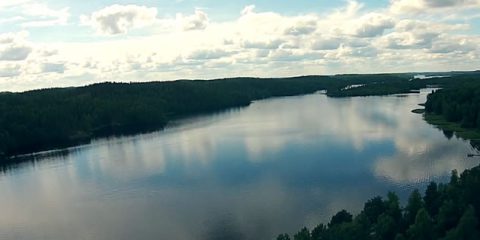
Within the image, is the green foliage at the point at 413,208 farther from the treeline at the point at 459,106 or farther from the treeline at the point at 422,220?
the treeline at the point at 459,106

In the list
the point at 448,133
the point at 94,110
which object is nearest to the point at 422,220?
the point at 448,133

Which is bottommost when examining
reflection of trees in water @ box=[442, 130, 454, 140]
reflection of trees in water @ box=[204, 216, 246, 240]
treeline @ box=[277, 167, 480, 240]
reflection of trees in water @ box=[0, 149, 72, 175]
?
reflection of trees in water @ box=[204, 216, 246, 240]

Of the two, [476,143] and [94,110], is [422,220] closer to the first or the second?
[476,143]

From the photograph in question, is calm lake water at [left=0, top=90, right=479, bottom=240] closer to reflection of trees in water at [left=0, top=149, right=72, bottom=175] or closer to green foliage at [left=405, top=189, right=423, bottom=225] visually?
reflection of trees in water at [left=0, top=149, right=72, bottom=175]

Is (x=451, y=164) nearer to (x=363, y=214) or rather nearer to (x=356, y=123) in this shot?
(x=363, y=214)

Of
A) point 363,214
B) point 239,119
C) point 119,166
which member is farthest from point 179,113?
point 363,214

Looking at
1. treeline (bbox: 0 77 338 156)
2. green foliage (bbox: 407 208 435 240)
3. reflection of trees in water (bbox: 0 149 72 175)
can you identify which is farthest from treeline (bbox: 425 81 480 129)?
reflection of trees in water (bbox: 0 149 72 175)
